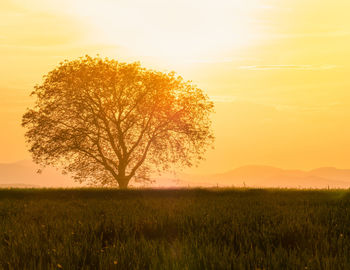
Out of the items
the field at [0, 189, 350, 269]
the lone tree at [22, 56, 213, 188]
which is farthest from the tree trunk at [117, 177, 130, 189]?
the field at [0, 189, 350, 269]

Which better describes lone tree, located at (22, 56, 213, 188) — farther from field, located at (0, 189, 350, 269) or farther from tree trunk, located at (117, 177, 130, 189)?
field, located at (0, 189, 350, 269)

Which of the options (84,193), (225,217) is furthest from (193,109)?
(225,217)

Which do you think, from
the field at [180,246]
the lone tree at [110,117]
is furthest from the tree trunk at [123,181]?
the field at [180,246]

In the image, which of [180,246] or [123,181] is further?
[123,181]

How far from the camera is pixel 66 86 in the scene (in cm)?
3102

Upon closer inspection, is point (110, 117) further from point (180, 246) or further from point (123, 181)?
point (180, 246)

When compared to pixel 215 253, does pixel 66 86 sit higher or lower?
higher

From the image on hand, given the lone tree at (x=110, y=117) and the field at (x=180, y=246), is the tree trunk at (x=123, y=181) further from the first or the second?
the field at (x=180, y=246)

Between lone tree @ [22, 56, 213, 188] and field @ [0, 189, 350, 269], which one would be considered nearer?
field @ [0, 189, 350, 269]

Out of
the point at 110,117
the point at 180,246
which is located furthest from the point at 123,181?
the point at 180,246

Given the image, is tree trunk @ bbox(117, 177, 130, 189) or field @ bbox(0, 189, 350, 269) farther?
tree trunk @ bbox(117, 177, 130, 189)

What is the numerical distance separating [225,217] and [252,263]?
4.59 m

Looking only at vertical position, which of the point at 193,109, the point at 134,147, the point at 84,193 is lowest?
the point at 84,193

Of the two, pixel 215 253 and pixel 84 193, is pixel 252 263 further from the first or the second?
pixel 84 193
